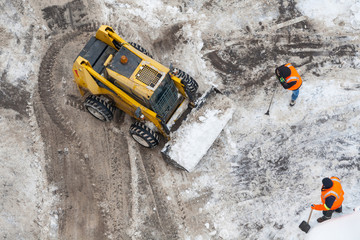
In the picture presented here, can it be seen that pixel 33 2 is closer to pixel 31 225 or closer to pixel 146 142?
pixel 146 142

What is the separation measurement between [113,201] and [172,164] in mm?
1801

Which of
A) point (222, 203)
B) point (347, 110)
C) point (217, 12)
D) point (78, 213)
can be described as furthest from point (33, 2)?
point (347, 110)

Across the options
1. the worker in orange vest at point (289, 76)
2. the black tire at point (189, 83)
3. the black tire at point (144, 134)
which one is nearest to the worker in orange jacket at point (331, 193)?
the worker in orange vest at point (289, 76)

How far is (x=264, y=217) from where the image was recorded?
8594 mm

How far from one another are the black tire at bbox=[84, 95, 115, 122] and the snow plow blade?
1796 mm

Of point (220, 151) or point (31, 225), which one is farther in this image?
point (220, 151)

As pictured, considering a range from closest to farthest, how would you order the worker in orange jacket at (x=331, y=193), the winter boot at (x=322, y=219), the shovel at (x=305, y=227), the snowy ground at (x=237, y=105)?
the worker in orange jacket at (x=331, y=193), the winter boot at (x=322, y=219), the shovel at (x=305, y=227), the snowy ground at (x=237, y=105)

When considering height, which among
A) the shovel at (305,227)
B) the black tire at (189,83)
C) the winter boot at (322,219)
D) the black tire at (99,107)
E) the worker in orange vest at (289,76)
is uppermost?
the worker in orange vest at (289,76)

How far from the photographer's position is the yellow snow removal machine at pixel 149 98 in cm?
798

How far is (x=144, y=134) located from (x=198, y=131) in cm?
136

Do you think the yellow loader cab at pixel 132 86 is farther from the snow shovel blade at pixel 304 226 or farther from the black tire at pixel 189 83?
the snow shovel blade at pixel 304 226

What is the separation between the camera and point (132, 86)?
789 cm

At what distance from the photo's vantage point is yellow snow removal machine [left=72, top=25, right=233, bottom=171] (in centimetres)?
798

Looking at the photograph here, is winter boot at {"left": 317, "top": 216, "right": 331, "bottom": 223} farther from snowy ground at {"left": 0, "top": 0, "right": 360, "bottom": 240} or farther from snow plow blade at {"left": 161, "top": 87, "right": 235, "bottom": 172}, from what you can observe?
snow plow blade at {"left": 161, "top": 87, "right": 235, "bottom": 172}
